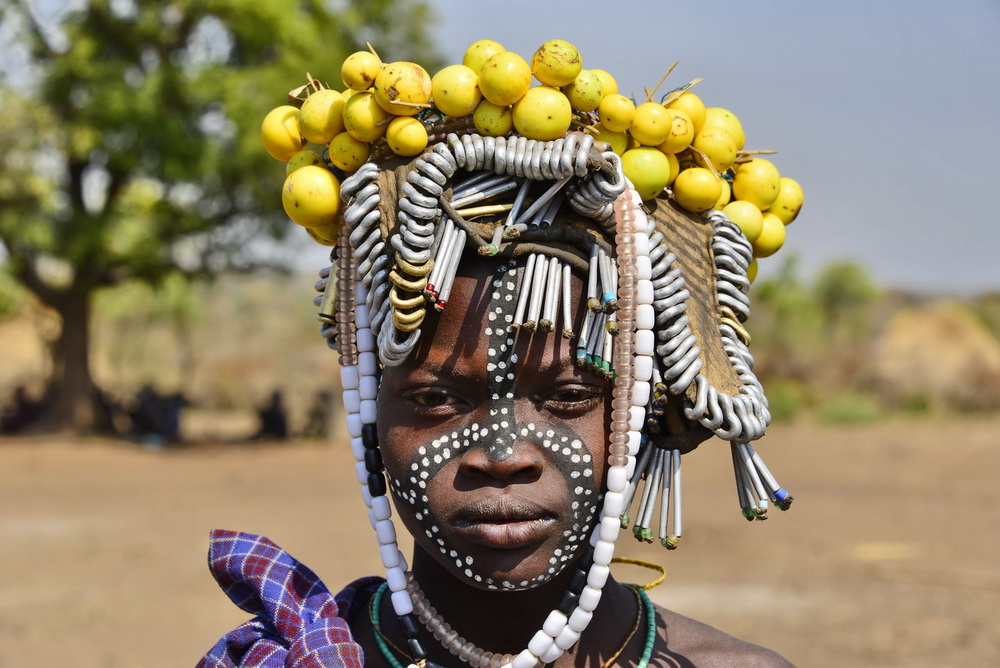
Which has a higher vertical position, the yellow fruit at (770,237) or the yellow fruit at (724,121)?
the yellow fruit at (724,121)

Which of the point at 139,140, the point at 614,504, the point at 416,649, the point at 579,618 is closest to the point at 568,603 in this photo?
the point at 579,618

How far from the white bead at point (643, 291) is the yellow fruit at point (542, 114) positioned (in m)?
0.35

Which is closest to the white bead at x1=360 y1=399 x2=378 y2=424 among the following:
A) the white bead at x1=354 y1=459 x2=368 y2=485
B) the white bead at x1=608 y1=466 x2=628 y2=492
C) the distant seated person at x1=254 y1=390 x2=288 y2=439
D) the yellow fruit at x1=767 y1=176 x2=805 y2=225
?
the white bead at x1=354 y1=459 x2=368 y2=485

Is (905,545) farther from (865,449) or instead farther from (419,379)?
(419,379)

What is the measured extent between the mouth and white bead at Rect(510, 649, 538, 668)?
0.95 feet

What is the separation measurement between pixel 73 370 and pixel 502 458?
1775cm

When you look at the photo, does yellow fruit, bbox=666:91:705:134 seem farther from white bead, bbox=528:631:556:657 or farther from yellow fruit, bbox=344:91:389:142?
A: white bead, bbox=528:631:556:657

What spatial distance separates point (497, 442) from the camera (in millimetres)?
2062

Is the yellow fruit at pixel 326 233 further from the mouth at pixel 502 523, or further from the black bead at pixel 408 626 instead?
the black bead at pixel 408 626

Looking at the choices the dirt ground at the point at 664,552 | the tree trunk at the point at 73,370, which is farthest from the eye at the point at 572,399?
the tree trunk at the point at 73,370

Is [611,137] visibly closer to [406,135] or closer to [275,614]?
[406,135]

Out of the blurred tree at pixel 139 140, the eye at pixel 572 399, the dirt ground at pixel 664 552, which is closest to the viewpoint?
the eye at pixel 572 399

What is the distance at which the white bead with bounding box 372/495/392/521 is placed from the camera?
93.2 inches

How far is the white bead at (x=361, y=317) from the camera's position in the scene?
7.54ft
